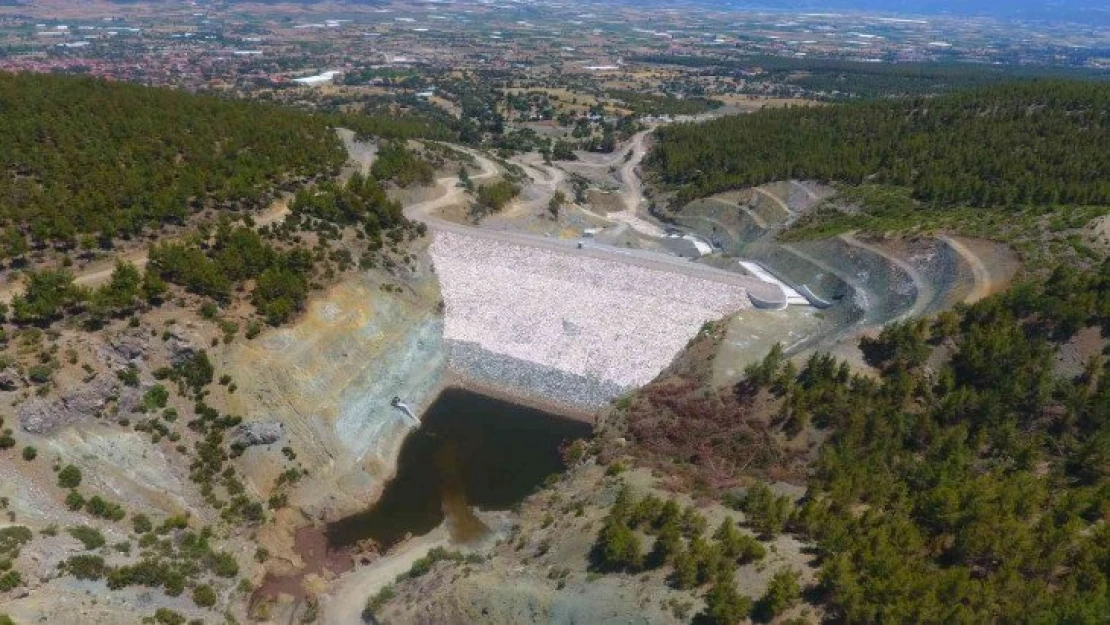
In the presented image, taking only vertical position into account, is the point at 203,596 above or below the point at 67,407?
below

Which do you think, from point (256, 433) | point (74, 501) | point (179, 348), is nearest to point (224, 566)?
point (74, 501)

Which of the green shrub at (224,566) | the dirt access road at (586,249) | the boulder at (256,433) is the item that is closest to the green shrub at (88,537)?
the green shrub at (224,566)

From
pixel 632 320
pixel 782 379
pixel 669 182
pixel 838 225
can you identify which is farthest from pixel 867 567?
pixel 669 182

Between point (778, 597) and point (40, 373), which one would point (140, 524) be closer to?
point (40, 373)

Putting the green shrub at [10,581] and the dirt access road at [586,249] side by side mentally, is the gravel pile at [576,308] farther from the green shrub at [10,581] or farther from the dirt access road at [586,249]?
the green shrub at [10,581]

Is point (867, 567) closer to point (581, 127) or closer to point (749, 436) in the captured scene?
point (749, 436)

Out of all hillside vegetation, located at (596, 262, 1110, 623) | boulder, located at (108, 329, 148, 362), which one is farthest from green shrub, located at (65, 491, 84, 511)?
hillside vegetation, located at (596, 262, 1110, 623)

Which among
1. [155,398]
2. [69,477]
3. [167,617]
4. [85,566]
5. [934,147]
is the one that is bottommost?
[167,617]
